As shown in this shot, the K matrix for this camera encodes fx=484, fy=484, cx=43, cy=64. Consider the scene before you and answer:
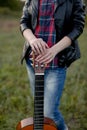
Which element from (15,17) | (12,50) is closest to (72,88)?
(12,50)

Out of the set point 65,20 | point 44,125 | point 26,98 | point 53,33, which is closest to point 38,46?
point 53,33

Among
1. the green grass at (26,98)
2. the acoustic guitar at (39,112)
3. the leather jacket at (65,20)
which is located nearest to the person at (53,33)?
the leather jacket at (65,20)

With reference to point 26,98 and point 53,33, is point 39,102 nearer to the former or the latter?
point 53,33

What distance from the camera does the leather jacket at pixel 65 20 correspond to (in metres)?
4.03

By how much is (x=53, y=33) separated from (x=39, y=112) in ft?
2.22

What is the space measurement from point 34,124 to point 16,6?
112 ft

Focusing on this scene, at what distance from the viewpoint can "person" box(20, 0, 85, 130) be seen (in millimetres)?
3930

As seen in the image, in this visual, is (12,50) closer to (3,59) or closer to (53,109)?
(3,59)

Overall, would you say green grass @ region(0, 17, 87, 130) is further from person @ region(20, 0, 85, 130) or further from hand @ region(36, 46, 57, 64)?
hand @ region(36, 46, 57, 64)

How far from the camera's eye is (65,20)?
4.07 meters

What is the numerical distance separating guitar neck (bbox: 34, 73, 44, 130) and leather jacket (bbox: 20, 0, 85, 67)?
276 mm

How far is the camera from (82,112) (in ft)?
21.9

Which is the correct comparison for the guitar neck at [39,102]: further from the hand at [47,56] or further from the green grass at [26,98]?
the green grass at [26,98]

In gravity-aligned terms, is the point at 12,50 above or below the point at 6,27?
above
